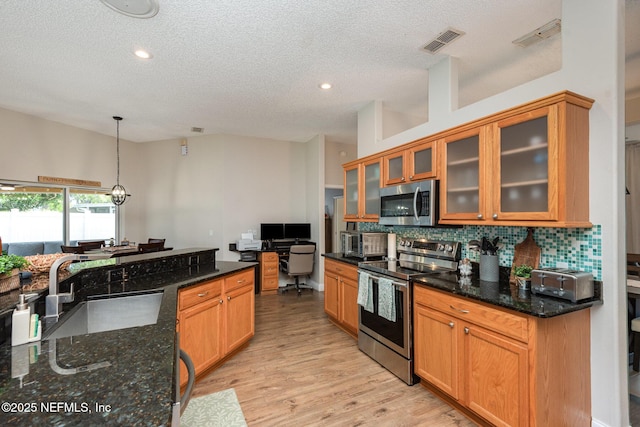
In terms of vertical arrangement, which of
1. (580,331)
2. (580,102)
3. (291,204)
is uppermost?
(580,102)

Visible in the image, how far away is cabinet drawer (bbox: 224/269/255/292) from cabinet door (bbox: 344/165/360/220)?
5.32 feet

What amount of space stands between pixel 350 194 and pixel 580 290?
2.84m

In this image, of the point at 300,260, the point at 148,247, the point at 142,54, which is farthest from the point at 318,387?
the point at 148,247

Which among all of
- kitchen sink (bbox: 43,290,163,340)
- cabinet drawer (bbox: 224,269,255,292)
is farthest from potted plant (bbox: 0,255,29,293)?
cabinet drawer (bbox: 224,269,255,292)

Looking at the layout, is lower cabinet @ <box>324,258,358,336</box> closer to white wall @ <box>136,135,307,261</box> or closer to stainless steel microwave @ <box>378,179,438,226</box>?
stainless steel microwave @ <box>378,179,438,226</box>

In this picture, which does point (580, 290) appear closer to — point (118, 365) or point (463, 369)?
point (463, 369)

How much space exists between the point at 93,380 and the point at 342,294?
3.01 metres

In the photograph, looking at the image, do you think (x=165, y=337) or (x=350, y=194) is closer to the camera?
(x=165, y=337)

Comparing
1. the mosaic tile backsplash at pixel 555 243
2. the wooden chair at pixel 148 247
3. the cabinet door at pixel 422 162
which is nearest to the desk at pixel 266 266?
the wooden chair at pixel 148 247

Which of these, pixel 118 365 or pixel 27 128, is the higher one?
pixel 27 128

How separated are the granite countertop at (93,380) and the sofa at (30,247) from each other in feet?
16.9

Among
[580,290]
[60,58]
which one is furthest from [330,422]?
[60,58]

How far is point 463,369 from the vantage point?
214cm

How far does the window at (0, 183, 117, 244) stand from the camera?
481 centimetres
